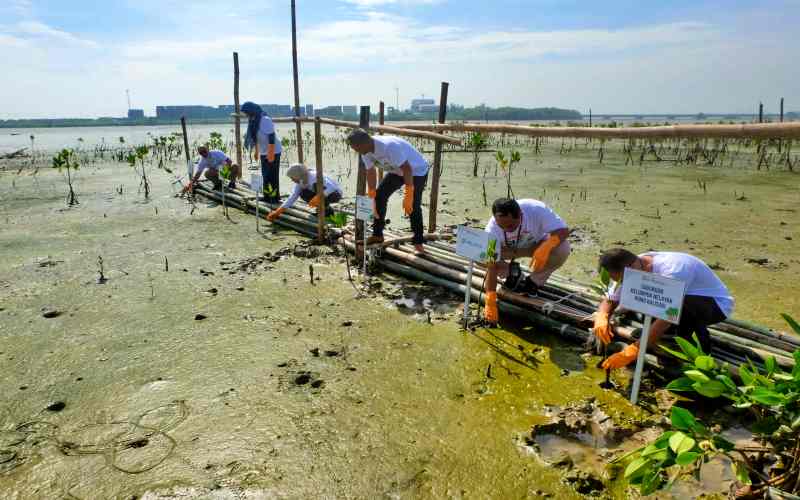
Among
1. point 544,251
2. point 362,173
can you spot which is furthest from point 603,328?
point 362,173

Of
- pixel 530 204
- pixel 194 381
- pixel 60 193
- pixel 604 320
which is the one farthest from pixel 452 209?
pixel 60 193

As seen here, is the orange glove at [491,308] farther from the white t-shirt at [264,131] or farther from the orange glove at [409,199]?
the white t-shirt at [264,131]

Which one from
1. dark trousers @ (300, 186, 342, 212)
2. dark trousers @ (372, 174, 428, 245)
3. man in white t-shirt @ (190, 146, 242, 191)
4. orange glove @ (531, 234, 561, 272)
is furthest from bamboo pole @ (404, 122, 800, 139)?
man in white t-shirt @ (190, 146, 242, 191)

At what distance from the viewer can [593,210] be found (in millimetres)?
7344

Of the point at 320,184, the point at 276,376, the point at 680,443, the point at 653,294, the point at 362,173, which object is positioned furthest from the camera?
the point at 320,184

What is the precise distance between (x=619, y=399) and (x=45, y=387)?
3.31 m

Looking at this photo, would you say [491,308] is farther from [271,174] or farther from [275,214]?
[271,174]

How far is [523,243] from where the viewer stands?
378 cm

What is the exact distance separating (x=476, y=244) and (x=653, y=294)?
1265 millimetres

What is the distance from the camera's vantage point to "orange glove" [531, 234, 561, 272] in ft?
11.6

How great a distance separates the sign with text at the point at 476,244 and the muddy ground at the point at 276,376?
0.58 m

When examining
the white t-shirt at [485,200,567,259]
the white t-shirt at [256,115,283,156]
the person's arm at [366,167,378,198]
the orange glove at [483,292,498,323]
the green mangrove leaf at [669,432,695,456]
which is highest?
the white t-shirt at [256,115,283,156]

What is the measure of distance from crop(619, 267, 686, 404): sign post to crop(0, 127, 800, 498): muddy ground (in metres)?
0.47

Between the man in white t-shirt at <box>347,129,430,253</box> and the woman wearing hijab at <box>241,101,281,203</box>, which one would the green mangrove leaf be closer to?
the man in white t-shirt at <box>347,129,430,253</box>
